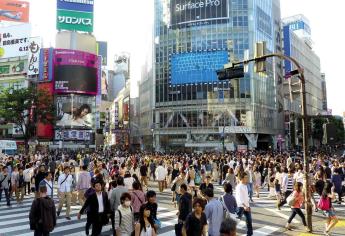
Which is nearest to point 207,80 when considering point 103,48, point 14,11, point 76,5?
point 76,5

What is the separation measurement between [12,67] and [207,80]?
4266 centimetres

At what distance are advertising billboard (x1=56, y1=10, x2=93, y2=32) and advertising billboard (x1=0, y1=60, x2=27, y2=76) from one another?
37.7ft

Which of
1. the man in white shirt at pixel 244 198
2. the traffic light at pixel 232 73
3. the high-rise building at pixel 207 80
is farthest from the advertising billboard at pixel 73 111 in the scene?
A: the man in white shirt at pixel 244 198

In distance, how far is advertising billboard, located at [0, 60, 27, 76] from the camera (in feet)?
271

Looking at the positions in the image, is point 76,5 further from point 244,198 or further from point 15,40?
point 244,198

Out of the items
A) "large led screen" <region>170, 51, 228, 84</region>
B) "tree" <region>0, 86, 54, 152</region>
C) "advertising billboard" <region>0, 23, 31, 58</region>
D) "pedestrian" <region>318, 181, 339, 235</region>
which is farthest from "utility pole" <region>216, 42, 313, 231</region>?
"advertising billboard" <region>0, 23, 31, 58</region>

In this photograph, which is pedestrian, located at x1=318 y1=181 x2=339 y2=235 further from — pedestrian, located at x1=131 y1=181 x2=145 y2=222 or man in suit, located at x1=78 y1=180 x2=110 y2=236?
man in suit, located at x1=78 y1=180 x2=110 y2=236

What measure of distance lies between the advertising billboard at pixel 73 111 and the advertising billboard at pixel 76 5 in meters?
20.5

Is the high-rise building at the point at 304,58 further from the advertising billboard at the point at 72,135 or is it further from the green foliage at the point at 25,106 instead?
the green foliage at the point at 25,106

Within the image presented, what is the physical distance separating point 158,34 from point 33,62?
25.8 metres

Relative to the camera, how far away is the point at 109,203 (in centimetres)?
1003

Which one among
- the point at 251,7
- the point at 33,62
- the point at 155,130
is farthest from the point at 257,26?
the point at 33,62

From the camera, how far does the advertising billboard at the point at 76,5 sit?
3337 inches

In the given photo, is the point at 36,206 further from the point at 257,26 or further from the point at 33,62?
the point at 33,62
